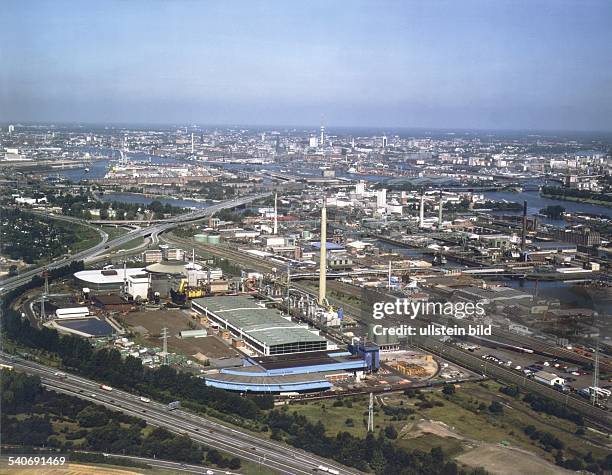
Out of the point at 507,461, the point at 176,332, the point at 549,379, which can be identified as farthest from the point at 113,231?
the point at 507,461

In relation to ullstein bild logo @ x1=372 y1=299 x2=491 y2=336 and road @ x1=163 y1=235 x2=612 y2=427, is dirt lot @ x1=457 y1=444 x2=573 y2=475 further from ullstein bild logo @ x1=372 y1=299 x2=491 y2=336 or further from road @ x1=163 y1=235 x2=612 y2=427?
ullstein bild logo @ x1=372 y1=299 x2=491 y2=336

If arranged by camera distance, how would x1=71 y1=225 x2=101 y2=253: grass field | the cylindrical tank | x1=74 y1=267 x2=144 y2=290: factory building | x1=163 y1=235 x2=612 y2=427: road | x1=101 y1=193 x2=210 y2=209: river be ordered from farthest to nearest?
1. x1=101 y1=193 x2=210 y2=209: river
2. the cylindrical tank
3. x1=71 y1=225 x2=101 y2=253: grass field
4. x1=74 y1=267 x2=144 y2=290: factory building
5. x1=163 y1=235 x2=612 y2=427: road

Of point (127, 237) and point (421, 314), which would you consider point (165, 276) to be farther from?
point (127, 237)

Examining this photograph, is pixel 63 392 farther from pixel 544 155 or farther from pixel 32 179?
pixel 544 155

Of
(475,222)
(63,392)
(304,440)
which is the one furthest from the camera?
(475,222)

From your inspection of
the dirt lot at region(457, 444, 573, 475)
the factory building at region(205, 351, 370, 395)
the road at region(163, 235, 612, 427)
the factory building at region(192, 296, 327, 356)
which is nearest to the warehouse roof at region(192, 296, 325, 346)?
the factory building at region(192, 296, 327, 356)

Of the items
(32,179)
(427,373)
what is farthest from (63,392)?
(32,179)

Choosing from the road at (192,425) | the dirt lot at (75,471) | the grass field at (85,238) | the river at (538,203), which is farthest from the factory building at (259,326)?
the river at (538,203)
